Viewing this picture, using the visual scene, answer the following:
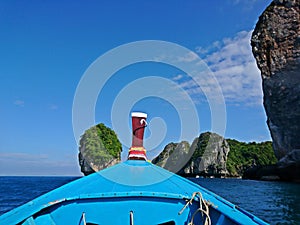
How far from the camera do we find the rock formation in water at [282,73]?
4588 cm

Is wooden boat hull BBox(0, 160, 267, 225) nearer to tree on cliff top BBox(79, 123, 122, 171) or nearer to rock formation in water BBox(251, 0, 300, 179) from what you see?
rock formation in water BBox(251, 0, 300, 179)

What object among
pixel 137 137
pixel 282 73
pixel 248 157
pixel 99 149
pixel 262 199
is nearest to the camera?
pixel 137 137

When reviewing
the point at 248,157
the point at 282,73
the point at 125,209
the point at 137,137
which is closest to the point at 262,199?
the point at 137,137

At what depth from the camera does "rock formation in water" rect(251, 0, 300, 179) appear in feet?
151

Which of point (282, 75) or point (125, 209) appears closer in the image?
point (125, 209)

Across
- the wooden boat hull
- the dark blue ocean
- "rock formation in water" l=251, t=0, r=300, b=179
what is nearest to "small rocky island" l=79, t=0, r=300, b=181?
"rock formation in water" l=251, t=0, r=300, b=179

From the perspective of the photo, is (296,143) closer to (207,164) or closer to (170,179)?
(170,179)

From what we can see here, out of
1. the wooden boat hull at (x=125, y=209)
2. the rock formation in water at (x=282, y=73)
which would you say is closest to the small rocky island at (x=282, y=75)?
the rock formation in water at (x=282, y=73)

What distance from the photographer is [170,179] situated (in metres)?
3.16

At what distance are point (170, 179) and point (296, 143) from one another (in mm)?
47900

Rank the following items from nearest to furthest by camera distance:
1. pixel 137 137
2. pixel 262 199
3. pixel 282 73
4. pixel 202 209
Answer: pixel 202 209 < pixel 137 137 < pixel 262 199 < pixel 282 73

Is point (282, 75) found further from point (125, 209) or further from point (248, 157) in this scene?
point (248, 157)

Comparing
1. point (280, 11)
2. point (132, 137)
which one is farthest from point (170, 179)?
point (280, 11)

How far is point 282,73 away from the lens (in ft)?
155
